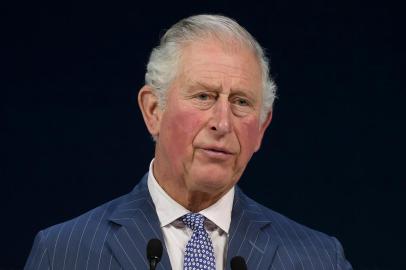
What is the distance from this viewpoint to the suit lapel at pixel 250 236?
2.36 meters

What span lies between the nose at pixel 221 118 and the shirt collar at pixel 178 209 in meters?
0.25

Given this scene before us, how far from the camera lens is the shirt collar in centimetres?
238

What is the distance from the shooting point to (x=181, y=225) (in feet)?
7.82

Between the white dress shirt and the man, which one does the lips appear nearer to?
the man

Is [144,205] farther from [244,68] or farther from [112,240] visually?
[244,68]

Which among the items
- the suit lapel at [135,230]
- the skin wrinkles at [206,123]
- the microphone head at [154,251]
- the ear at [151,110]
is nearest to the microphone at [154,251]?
the microphone head at [154,251]

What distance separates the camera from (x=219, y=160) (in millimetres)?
2285

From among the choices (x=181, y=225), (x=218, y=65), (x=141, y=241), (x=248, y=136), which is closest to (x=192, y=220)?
(x=181, y=225)

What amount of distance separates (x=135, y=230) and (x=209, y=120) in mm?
338

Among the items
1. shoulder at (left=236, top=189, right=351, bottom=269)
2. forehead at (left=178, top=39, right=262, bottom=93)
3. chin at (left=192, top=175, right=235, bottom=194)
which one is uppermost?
forehead at (left=178, top=39, right=262, bottom=93)

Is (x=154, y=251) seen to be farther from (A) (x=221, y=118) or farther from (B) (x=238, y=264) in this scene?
(A) (x=221, y=118)

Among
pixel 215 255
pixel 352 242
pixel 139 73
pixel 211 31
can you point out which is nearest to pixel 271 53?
pixel 139 73

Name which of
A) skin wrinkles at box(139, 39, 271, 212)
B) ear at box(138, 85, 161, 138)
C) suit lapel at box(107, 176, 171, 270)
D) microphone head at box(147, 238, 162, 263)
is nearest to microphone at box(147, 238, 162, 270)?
microphone head at box(147, 238, 162, 263)

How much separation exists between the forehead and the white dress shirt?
0.31 metres
